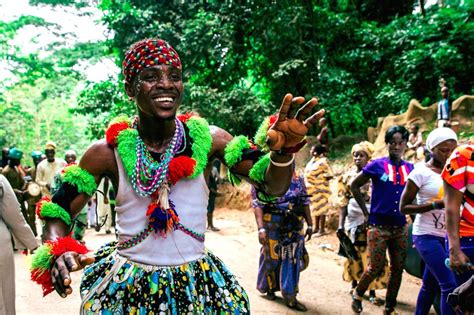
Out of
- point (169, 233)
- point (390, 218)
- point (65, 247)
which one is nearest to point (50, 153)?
point (390, 218)

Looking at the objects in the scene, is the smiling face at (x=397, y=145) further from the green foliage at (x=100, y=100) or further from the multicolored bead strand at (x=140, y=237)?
the green foliage at (x=100, y=100)

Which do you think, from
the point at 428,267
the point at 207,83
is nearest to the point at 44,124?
the point at 207,83

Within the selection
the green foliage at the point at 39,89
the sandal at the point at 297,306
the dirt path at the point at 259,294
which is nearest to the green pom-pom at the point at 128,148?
the dirt path at the point at 259,294

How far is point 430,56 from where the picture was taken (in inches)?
458

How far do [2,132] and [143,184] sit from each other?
2834 cm

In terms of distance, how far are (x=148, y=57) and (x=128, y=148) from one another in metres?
0.48

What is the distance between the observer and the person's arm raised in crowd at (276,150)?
204 centimetres

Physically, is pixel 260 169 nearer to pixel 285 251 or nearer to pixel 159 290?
pixel 159 290

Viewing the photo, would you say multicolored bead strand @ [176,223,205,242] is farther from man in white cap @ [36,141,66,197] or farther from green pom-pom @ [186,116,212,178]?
man in white cap @ [36,141,66,197]

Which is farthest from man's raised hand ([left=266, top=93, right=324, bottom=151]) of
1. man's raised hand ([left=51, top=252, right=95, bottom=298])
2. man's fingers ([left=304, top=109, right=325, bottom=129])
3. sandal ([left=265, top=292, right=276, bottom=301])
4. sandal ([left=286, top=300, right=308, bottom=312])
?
sandal ([left=265, top=292, right=276, bottom=301])

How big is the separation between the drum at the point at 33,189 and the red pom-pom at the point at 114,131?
762cm

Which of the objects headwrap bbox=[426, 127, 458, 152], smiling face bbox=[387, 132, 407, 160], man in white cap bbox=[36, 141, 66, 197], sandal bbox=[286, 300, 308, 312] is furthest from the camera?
man in white cap bbox=[36, 141, 66, 197]

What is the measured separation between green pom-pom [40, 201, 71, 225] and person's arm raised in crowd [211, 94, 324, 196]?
814mm

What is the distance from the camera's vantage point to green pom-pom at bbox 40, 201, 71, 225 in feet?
7.49
